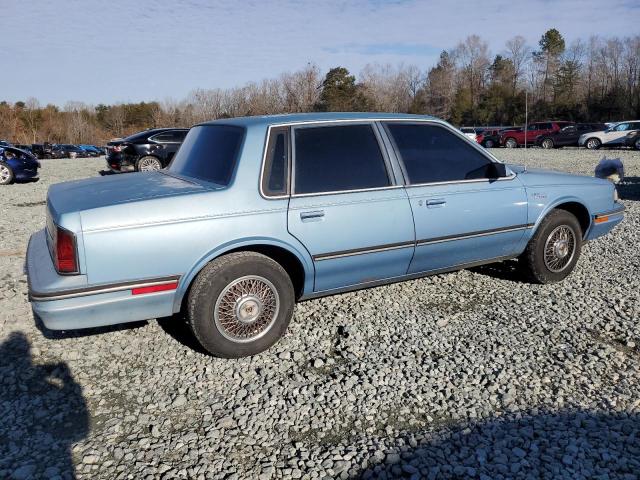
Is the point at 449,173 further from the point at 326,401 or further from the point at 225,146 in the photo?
the point at 326,401

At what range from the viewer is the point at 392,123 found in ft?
14.3

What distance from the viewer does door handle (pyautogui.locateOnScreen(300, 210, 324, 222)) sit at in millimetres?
3723

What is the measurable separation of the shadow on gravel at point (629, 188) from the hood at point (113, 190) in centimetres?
951

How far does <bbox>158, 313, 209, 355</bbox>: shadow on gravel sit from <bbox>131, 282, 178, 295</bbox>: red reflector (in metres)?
0.52

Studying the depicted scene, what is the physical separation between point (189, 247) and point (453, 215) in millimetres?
2207

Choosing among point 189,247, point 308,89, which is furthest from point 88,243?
point 308,89

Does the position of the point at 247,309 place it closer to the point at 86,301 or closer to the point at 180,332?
the point at 180,332

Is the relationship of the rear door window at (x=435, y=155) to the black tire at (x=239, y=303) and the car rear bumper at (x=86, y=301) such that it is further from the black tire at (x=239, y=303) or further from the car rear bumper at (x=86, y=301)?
the car rear bumper at (x=86, y=301)

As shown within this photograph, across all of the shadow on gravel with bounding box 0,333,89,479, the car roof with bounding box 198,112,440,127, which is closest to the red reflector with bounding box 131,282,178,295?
the shadow on gravel with bounding box 0,333,89,479

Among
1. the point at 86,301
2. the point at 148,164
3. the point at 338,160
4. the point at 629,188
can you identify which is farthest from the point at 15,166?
the point at 629,188

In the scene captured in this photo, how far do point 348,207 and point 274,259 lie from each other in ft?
2.22

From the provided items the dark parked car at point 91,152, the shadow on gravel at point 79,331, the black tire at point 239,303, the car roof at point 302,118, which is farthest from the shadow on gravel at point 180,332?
the dark parked car at point 91,152

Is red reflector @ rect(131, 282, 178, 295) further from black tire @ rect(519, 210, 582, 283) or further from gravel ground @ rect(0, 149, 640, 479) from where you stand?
black tire @ rect(519, 210, 582, 283)

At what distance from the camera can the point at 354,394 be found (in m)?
3.21
